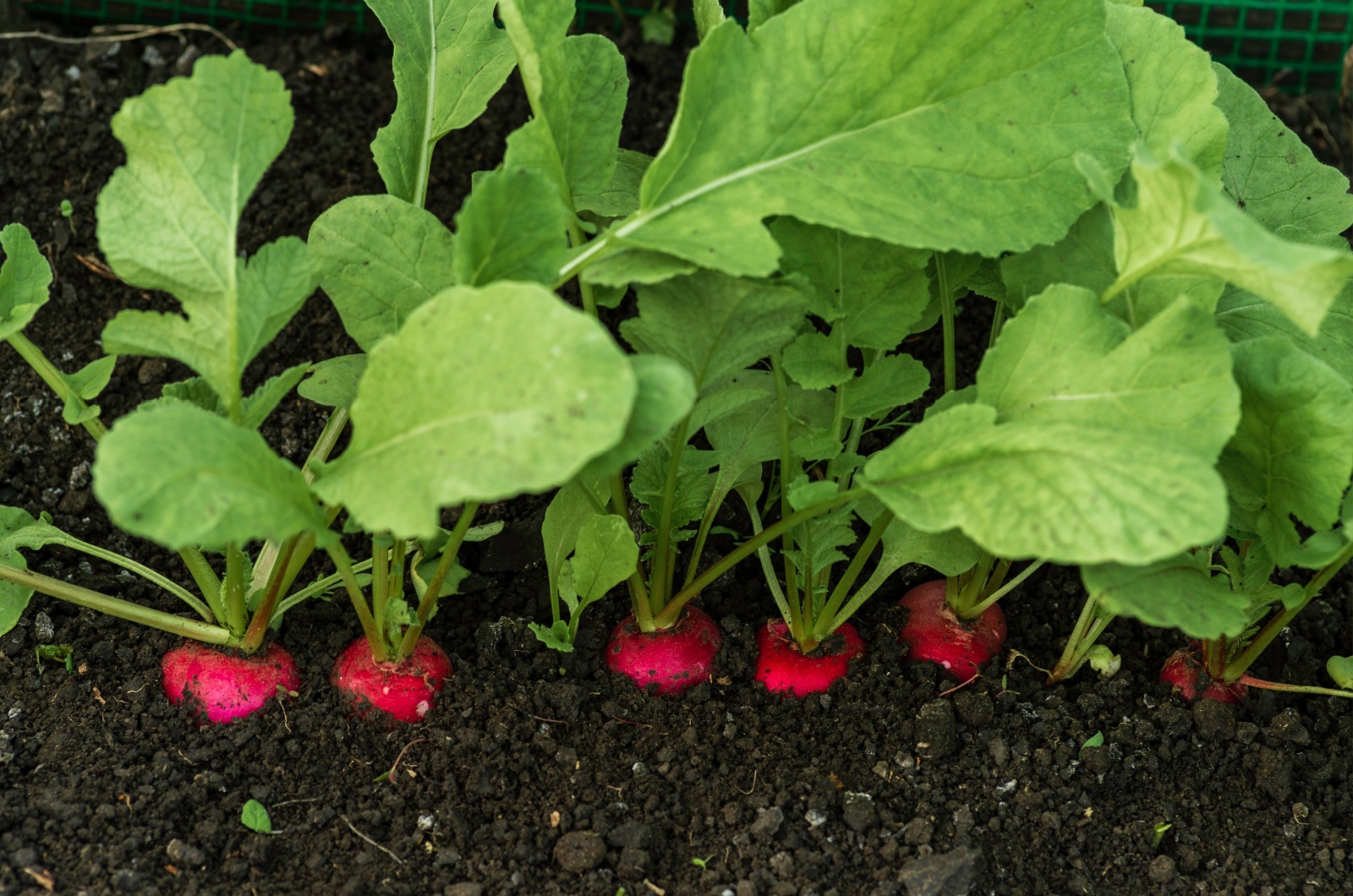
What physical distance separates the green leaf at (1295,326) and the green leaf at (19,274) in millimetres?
1529

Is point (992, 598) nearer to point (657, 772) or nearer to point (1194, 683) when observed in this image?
point (1194, 683)

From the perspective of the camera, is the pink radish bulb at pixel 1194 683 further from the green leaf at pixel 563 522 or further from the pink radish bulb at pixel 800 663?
the green leaf at pixel 563 522

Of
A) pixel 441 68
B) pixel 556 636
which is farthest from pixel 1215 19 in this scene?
pixel 556 636

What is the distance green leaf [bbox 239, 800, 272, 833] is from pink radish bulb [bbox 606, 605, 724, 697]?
51 centimetres

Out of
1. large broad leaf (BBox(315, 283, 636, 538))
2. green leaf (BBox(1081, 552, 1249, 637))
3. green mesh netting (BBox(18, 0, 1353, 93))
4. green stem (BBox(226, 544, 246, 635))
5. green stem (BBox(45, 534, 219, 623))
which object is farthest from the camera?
green mesh netting (BBox(18, 0, 1353, 93))

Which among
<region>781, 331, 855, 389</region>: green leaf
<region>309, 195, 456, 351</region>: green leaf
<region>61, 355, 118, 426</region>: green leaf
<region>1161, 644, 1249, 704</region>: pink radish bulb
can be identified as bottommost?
<region>1161, 644, 1249, 704</region>: pink radish bulb

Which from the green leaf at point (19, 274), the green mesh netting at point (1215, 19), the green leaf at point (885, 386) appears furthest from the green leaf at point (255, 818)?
the green mesh netting at point (1215, 19)

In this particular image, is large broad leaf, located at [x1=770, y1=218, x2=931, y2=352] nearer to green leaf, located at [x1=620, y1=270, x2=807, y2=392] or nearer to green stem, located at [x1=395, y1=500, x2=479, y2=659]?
green leaf, located at [x1=620, y1=270, x2=807, y2=392]

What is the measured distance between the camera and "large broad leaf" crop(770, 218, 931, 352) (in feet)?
5.36

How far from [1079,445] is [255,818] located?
1.07 meters

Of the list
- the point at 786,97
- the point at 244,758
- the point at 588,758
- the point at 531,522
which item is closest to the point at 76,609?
the point at 244,758

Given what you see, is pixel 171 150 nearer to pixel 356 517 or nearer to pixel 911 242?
pixel 356 517

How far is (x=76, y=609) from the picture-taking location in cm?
192

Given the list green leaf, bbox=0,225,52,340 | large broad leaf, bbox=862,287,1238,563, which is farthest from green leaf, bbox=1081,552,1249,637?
green leaf, bbox=0,225,52,340
